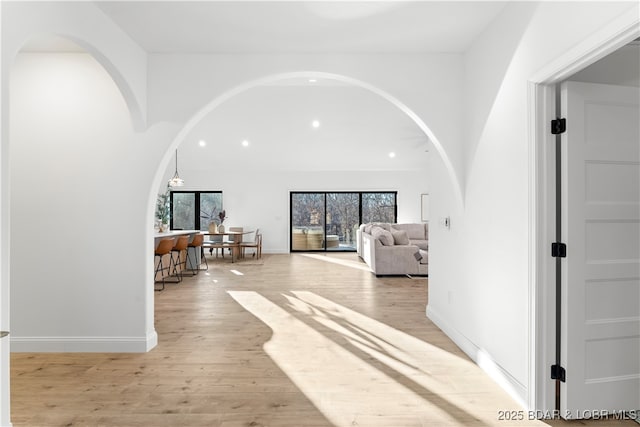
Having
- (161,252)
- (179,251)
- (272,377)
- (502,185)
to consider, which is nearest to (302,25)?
(502,185)

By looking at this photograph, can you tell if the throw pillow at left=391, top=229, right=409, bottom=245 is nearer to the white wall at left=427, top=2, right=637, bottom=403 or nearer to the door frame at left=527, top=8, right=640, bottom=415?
the white wall at left=427, top=2, right=637, bottom=403

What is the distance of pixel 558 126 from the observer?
2.11m

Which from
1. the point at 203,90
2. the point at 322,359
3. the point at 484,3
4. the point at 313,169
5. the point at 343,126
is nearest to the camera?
the point at 484,3

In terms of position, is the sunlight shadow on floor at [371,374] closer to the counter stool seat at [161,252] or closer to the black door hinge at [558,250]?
the black door hinge at [558,250]

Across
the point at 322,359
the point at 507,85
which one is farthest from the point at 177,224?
the point at 507,85

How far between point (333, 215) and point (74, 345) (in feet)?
28.4

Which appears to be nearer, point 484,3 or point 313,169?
point 484,3

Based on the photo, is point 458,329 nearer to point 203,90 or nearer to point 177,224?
point 203,90

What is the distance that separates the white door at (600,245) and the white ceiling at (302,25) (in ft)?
3.49

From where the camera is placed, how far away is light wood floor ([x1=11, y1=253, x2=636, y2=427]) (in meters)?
2.16

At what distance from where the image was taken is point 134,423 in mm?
2072

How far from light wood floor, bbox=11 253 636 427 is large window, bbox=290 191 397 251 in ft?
22.0

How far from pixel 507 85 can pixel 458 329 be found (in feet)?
7.08

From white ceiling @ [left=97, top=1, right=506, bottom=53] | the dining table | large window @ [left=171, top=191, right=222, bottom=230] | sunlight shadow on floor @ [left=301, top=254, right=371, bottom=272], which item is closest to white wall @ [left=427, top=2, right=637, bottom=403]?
white ceiling @ [left=97, top=1, right=506, bottom=53]
